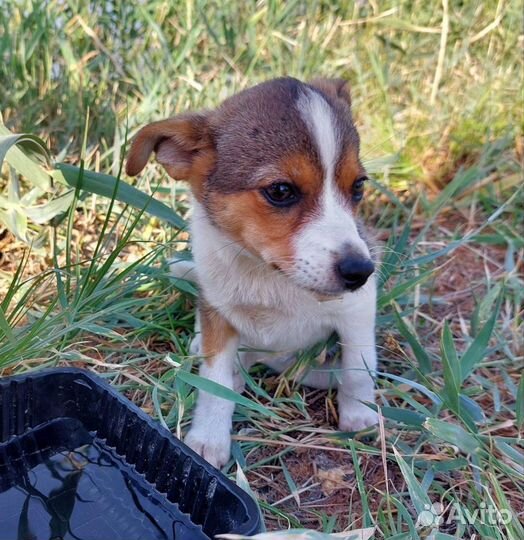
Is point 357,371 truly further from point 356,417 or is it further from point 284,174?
point 284,174

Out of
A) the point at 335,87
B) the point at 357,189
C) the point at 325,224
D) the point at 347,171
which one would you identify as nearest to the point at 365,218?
the point at 335,87

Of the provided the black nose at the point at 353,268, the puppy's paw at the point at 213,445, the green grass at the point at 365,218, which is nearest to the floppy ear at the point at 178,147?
the green grass at the point at 365,218

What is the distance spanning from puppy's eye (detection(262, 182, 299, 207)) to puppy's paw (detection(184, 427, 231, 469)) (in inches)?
30.9

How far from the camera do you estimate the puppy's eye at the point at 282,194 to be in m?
2.33

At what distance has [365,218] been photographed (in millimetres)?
3928

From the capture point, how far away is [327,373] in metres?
2.81

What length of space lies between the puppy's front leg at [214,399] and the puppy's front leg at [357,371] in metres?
0.40

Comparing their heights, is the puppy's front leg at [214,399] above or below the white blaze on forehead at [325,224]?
below

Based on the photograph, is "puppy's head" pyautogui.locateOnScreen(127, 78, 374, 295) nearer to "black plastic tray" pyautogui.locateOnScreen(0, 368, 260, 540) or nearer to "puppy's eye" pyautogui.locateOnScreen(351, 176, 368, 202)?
"puppy's eye" pyautogui.locateOnScreen(351, 176, 368, 202)

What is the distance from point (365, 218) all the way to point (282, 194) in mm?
1654

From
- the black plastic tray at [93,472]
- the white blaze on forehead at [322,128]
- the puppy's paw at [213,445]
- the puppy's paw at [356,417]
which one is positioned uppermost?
the white blaze on forehead at [322,128]

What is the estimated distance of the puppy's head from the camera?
88.0 inches

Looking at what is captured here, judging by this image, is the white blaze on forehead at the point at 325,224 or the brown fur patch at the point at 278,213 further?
the brown fur patch at the point at 278,213

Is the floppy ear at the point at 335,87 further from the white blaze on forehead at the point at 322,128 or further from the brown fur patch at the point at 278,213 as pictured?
the brown fur patch at the point at 278,213
